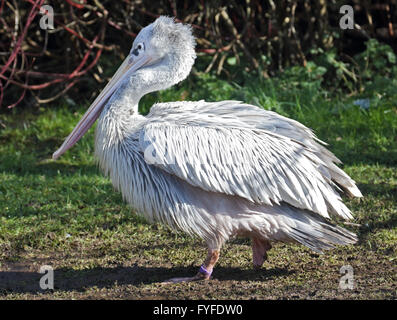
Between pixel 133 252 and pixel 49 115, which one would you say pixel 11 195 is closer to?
pixel 133 252

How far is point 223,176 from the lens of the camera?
14.6 feet

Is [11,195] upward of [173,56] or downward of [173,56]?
downward

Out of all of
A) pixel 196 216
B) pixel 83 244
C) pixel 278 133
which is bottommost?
pixel 83 244

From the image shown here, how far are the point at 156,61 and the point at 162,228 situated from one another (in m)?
1.28

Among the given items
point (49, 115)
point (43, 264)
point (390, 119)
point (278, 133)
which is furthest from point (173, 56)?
point (49, 115)

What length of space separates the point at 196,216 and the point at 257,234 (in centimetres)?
41

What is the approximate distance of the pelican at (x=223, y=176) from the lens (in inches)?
175

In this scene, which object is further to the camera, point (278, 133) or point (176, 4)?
point (176, 4)

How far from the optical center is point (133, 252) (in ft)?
16.8

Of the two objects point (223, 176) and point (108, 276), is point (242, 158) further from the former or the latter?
point (108, 276)

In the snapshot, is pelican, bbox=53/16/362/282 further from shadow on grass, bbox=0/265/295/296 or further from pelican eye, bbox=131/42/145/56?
pelican eye, bbox=131/42/145/56

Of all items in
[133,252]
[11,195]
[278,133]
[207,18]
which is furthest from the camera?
[207,18]

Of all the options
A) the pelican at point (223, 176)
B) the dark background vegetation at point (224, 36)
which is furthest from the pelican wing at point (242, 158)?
the dark background vegetation at point (224, 36)

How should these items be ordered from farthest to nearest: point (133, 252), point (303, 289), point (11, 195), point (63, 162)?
1. point (63, 162)
2. point (11, 195)
3. point (133, 252)
4. point (303, 289)
